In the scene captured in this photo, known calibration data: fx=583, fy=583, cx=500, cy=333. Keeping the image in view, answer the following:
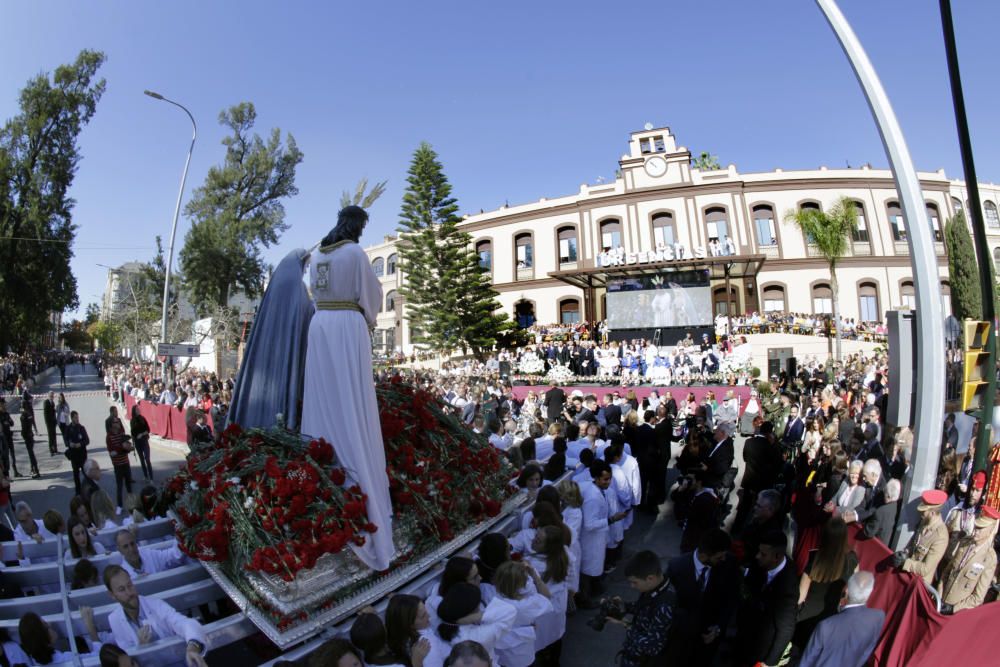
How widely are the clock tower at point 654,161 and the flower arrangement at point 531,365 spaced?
17.4 m

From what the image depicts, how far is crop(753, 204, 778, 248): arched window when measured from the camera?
122ft

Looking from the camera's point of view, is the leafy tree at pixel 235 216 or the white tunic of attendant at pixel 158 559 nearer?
the white tunic of attendant at pixel 158 559

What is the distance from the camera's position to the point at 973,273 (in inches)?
1304

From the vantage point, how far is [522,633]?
357 cm

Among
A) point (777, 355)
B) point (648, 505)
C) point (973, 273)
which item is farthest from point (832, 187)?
point (648, 505)

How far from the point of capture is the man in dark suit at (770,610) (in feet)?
12.6

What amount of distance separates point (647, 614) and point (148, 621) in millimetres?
2739

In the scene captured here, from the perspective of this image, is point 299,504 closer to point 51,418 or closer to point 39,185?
point 51,418

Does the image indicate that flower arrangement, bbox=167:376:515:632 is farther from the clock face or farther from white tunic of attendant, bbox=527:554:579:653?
the clock face

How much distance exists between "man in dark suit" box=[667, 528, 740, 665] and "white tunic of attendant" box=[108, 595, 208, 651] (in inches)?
107

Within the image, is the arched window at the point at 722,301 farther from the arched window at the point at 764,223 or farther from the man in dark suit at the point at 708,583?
the man in dark suit at the point at 708,583

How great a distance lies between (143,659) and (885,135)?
6.77 meters

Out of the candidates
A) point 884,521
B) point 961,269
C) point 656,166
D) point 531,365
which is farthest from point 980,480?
point 961,269

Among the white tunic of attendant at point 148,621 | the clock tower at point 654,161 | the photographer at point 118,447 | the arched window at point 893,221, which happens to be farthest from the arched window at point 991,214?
the white tunic of attendant at point 148,621
